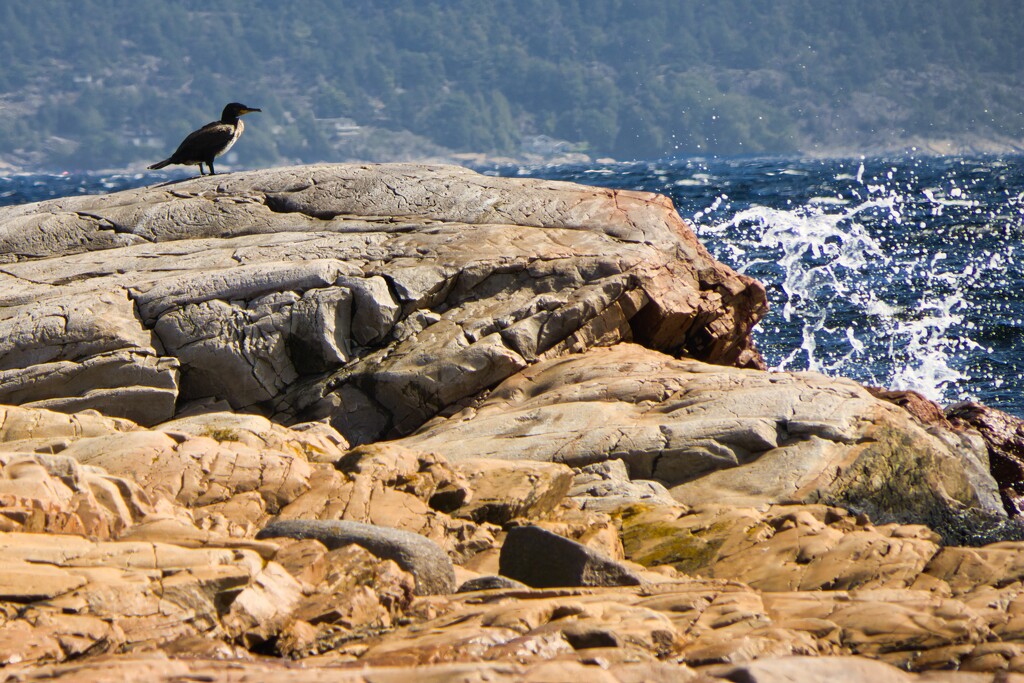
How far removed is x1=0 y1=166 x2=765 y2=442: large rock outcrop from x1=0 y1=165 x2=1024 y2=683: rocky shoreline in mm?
36

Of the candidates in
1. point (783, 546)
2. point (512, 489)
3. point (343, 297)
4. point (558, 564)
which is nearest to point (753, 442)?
point (783, 546)

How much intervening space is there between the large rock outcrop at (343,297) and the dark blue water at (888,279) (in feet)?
17.9

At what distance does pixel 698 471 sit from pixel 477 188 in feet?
20.2

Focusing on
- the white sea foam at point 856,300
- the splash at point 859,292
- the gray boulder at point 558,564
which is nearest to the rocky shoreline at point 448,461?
the gray boulder at point 558,564

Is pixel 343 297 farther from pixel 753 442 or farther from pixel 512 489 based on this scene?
pixel 753 442

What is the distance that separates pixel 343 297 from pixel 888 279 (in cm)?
1531

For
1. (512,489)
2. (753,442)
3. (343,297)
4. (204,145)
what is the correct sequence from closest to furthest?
(512,489), (753,442), (343,297), (204,145)

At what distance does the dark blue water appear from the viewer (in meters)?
18.5

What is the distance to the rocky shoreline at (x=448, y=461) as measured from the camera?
555 centimetres

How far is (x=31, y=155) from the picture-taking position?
199 m

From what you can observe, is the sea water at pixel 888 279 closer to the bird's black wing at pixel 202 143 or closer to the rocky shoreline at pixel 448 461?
the rocky shoreline at pixel 448 461

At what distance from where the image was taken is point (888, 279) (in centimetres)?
2416

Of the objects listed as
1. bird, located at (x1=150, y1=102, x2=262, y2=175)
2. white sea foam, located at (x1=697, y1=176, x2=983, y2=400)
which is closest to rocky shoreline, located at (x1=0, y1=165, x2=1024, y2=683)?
bird, located at (x1=150, y1=102, x2=262, y2=175)

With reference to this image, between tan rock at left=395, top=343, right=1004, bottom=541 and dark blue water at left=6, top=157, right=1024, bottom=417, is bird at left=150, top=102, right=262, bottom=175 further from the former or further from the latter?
dark blue water at left=6, top=157, right=1024, bottom=417
